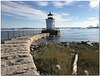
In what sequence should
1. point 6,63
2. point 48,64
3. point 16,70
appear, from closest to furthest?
point 16,70
point 6,63
point 48,64

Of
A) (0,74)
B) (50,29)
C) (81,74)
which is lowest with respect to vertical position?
(81,74)

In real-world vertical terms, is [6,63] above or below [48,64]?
above

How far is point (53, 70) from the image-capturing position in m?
3.26

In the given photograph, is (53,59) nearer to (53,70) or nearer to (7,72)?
(53,70)

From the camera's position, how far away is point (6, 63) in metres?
3.03

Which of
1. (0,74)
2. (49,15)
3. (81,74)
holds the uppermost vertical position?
(49,15)

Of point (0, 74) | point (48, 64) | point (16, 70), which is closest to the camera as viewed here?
point (0, 74)

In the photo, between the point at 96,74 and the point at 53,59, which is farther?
the point at 53,59

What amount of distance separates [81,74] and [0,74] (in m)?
2.38

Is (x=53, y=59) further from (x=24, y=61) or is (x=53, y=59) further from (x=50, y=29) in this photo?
(x=50, y=29)

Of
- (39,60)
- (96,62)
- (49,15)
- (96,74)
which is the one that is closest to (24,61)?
(39,60)

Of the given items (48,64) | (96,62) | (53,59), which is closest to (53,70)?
(48,64)

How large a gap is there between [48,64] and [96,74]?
168 centimetres

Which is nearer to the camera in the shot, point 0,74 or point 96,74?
point 0,74
